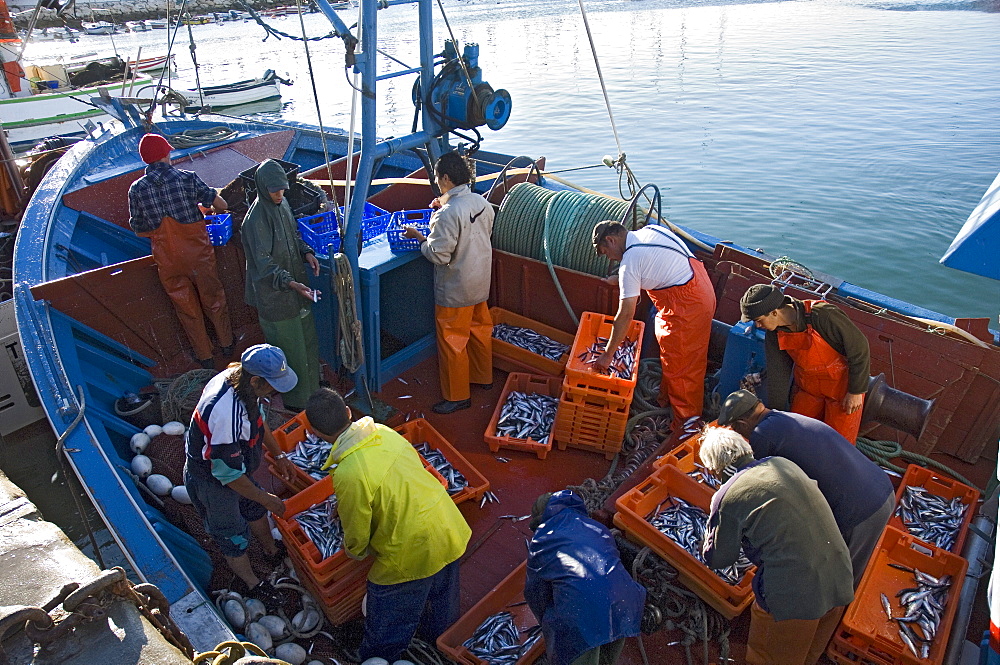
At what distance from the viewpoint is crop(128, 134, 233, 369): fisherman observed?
5.82 metres

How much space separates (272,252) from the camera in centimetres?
545

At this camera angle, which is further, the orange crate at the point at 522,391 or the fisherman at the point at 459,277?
the orange crate at the point at 522,391

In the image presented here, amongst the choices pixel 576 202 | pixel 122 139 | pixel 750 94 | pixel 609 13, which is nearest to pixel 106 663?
pixel 576 202

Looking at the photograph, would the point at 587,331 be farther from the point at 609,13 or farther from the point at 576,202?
the point at 609,13

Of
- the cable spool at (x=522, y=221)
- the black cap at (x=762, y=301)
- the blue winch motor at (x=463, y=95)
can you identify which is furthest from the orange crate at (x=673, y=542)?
the blue winch motor at (x=463, y=95)

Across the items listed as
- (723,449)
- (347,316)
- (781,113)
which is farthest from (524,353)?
(781,113)

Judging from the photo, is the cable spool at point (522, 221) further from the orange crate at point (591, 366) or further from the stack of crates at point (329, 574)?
the stack of crates at point (329, 574)

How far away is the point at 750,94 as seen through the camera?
24.6m

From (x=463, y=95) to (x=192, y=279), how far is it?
3.29 metres

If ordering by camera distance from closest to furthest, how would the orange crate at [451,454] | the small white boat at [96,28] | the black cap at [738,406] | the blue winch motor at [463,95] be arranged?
the black cap at [738,406] → the orange crate at [451,454] → the blue winch motor at [463,95] → the small white boat at [96,28]

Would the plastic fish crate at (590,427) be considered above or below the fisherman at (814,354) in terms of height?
below

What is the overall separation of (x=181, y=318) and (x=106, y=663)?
508 cm

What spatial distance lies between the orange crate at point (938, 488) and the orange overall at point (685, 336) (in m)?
1.70

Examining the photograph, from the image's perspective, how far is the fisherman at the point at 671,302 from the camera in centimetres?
525
